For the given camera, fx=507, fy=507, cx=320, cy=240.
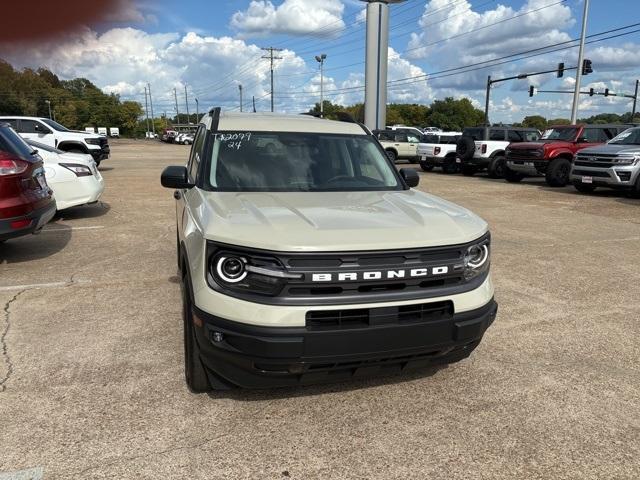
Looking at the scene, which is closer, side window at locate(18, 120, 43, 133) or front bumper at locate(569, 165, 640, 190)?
front bumper at locate(569, 165, 640, 190)

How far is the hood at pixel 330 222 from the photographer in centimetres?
261

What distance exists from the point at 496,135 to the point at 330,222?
1791 centimetres

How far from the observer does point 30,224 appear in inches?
228

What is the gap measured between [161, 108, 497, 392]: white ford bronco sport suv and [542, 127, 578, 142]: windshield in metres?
14.8

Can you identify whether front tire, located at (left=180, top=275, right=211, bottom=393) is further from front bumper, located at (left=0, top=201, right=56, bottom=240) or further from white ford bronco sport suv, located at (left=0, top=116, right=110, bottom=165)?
white ford bronco sport suv, located at (left=0, top=116, right=110, bottom=165)

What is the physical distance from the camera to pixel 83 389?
3227mm

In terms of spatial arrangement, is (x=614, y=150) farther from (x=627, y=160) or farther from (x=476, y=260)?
(x=476, y=260)

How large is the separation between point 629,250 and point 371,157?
16.3 ft

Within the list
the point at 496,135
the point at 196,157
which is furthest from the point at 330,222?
the point at 496,135

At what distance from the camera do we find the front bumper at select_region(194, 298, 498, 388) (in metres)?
2.52

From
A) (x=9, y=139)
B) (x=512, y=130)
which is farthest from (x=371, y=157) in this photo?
(x=512, y=130)

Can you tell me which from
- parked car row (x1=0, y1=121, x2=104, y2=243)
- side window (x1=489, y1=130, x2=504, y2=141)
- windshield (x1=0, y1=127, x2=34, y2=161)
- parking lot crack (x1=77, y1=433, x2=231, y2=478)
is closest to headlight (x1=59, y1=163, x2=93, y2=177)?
parked car row (x1=0, y1=121, x2=104, y2=243)

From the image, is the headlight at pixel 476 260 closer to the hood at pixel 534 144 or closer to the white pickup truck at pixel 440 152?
the hood at pixel 534 144

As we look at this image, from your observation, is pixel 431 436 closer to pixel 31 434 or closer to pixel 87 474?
pixel 87 474
